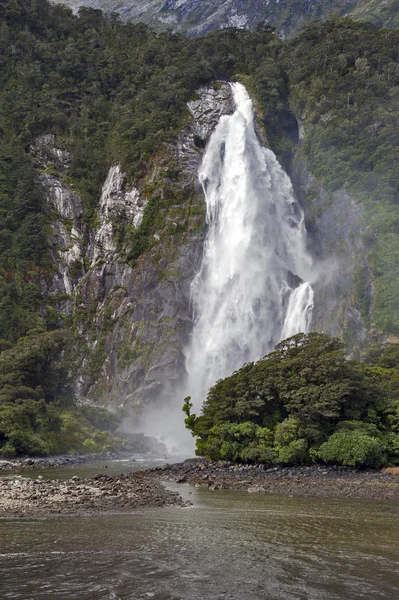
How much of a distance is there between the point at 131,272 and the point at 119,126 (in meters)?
25.0

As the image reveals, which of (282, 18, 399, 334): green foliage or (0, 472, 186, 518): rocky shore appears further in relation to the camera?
(282, 18, 399, 334): green foliage

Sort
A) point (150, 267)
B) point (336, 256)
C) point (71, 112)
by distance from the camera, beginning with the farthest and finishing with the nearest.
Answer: point (71, 112), point (150, 267), point (336, 256)

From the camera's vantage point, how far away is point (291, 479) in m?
22.0

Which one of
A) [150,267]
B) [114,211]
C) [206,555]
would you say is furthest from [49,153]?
[206,555]

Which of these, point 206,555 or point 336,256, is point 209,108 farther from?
point 206,555

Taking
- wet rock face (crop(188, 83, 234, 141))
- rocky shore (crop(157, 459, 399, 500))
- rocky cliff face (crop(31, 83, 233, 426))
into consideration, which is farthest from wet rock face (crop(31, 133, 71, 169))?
rocky shore (crop(157, 459, 399, 500))

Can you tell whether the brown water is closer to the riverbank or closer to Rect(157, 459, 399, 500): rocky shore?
the riverbank

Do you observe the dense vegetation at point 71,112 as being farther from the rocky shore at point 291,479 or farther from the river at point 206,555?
the river at point 206,555

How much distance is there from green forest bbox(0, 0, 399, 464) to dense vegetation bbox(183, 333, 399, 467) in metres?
0.99

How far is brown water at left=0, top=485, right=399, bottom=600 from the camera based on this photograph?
8.06 m

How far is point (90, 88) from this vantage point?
281 feet

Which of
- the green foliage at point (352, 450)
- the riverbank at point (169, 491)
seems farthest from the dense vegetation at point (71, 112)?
the green foliage at point (352, 450)

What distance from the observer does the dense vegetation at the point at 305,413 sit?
79.9ft

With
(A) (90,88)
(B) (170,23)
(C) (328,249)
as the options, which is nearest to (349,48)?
(C) (328,249)
